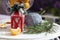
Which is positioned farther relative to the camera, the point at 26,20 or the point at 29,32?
the point at 26,20

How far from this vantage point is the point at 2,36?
2.64ft

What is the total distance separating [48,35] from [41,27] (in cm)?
12

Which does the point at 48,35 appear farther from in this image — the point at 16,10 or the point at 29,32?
the point at 16,10

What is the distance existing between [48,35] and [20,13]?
23 centimetres

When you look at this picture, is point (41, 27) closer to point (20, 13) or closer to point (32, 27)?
point (32, 27)

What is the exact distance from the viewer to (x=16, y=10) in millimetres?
934

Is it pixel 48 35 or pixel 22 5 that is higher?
pixel 22 5

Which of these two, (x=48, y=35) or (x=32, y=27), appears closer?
(x=48, y=35)

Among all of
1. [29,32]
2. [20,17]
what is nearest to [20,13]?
[20,17]

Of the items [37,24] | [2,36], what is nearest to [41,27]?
[37,24]

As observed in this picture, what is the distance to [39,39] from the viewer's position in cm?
82

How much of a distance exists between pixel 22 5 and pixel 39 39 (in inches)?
10.1

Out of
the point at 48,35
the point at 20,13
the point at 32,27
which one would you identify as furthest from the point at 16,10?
the point at 48,35

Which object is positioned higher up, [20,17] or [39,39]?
[20,17]
